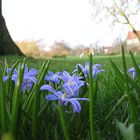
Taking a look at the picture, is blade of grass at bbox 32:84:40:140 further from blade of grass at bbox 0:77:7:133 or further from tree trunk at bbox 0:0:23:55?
tree trunk at bbox 0:0:23:55

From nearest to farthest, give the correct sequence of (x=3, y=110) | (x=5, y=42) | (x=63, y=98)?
(x=3, y=110)
(x=63, y=98)
(x=5, y=42)

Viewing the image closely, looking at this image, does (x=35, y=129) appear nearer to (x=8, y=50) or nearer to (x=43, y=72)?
(x=43, y=72)

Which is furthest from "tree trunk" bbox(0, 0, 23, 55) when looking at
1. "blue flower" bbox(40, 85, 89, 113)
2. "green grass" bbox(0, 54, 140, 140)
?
"blue flower" bbox(40, 85, 89, 113)

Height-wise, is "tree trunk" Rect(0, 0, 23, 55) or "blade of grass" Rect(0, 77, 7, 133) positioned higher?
"tree trunk" Rect(0, 0, 23, 55)

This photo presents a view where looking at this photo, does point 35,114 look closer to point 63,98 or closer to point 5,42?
point 63,98

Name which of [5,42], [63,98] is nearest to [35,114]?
[63,98]

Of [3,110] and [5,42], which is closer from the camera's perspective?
[3,110]

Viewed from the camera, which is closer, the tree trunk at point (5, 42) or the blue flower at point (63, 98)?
the blue flower at point (63, 98)

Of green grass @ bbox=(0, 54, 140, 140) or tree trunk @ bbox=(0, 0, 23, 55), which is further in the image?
tree trunk @ bbox=(0, 0, 23, 55)

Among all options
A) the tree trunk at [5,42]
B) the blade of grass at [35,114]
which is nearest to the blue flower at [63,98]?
the blade of grass at [35,114]

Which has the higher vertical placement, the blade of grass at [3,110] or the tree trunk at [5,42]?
the tree trunk at [5,42]

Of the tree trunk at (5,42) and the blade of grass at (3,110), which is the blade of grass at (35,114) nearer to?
the blade of grass at (3,110)
